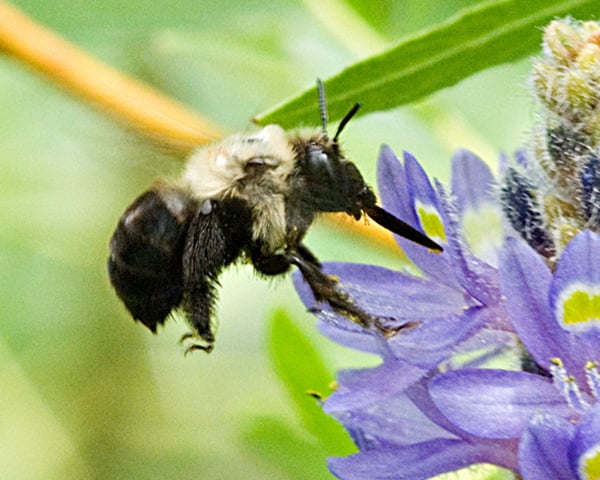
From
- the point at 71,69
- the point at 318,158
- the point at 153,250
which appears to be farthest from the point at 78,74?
the point at 318,158

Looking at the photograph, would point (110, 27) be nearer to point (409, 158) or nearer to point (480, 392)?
point (409, 158)

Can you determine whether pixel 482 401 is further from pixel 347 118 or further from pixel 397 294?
pixel 347 118

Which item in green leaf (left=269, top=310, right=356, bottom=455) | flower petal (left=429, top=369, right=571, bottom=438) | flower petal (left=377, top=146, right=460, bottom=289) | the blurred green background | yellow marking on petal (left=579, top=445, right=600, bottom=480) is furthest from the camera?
the blurred green background

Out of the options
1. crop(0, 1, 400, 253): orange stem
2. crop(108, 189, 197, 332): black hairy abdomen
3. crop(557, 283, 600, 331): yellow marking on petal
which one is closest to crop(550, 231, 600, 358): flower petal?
crop(557, 283, 600, 331): yellow marking on petal

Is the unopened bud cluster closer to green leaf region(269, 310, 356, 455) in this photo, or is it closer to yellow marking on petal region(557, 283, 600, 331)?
yellow marking on petal region(557, 283, 600, 331)

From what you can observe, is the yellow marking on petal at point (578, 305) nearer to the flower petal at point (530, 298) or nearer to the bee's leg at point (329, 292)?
the flower petal at point (530, 298)
